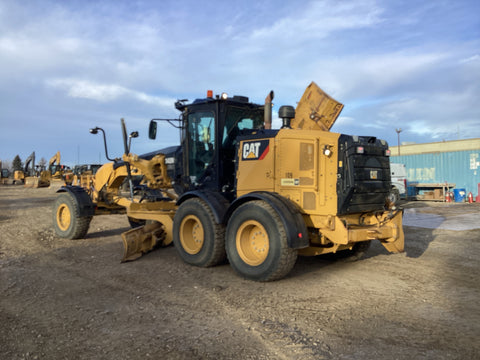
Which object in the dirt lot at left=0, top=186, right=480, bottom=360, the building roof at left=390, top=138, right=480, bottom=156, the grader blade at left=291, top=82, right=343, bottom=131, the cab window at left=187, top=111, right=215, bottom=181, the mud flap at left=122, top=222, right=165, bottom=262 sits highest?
the building roof at left=390, top=138, right=480, bottom=156

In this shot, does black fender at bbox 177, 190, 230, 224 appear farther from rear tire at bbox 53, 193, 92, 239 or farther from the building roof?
the building roof

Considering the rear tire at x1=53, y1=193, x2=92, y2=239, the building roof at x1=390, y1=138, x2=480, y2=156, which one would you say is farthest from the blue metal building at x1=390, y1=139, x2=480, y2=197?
the rear tire at x1=53, y1=193, x2=92, y2=239

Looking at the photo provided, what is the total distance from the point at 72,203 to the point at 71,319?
5442 mm

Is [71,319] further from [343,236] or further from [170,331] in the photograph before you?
[343,236]

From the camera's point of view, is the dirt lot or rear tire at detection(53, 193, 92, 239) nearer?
the dirt lot

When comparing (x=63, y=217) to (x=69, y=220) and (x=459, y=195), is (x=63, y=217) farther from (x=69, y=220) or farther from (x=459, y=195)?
(x=459, y=195)

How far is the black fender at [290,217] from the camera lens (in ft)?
17.5

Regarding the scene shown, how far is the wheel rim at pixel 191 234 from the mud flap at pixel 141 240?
0.96 metres

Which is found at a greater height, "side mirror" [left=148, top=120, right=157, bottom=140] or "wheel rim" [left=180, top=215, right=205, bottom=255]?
"side mirror" [left=148, top=120, right=157, bottom=140]

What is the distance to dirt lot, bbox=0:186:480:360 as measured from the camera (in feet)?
11.7

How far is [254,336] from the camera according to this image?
3855mm

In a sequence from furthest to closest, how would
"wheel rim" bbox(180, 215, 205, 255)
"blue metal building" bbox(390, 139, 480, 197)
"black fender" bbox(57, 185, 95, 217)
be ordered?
"blue metal building" bbox(390, 139, 480, 197)
"black fender" bbox(57, 185, 95, 217)
"wheel rim" bbox(180, 215, 205, 255)

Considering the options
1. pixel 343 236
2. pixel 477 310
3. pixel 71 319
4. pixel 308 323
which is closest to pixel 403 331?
pixel 308 323

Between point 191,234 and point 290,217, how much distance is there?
2.31 metres
